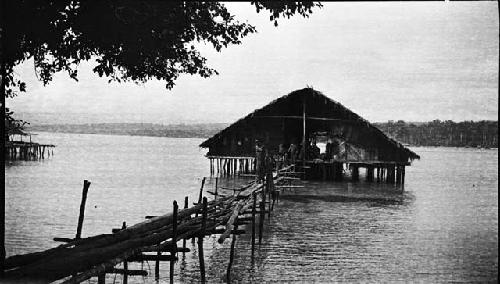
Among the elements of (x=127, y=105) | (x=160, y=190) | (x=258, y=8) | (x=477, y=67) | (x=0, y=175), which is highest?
(x=258, y=8)

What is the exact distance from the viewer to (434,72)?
23.1 ft

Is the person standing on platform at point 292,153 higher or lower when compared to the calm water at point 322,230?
higher

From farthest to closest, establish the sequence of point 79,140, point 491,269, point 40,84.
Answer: point 79,140 < point 491,269 < point 40,84

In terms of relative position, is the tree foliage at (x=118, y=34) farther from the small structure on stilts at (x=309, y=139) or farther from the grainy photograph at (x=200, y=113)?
the small structure on stilts at (x=309, y=139)

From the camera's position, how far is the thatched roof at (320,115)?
23.2 m

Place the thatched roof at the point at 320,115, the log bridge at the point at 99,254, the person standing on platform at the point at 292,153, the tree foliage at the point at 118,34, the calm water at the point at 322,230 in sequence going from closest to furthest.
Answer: the log bridge at the point at 99,254 → the tree foliage at the point at 118,34 → the calm water at the point at 322,230 → the thatched roof at the point at 320,115 → the person standing on platform at the point at 292,153

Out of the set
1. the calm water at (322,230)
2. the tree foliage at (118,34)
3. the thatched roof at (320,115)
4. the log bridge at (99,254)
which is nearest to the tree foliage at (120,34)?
the tree foliage at (118,34)

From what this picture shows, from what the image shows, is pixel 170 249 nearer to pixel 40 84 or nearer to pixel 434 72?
pixel 40 84

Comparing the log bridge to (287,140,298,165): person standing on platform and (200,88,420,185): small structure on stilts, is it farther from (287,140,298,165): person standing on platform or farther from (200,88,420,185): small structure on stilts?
(200,88,420,185): small structure on stilts

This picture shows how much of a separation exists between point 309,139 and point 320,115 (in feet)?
7.02


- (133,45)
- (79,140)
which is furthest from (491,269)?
(79,140)

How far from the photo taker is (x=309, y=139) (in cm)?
2617

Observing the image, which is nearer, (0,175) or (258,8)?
(0,175)

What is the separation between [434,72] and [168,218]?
3859mm
